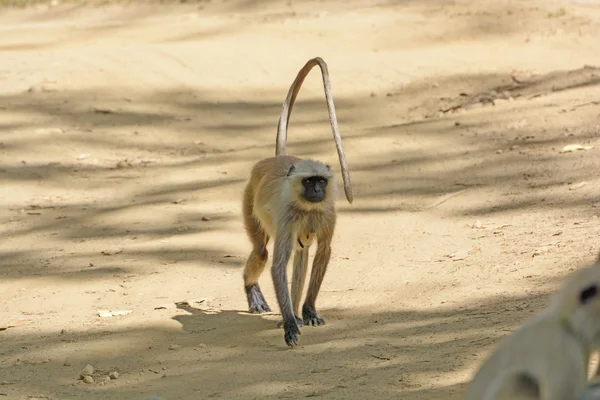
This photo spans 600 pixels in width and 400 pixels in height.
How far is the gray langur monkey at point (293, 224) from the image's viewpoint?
6.91 metres

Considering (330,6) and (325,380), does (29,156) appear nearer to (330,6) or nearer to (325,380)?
(325,380)

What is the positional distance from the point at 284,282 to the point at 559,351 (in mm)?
3552

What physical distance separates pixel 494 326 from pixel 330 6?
1461 cm

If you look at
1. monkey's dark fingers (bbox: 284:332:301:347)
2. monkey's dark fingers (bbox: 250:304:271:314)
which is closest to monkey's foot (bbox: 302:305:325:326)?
monkey's dark fingers (bbox: 284:332:301:347)

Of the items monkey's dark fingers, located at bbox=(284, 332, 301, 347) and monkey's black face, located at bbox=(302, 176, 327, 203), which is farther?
monkey's black face, located at bbox=(302, 176, 327, 203)

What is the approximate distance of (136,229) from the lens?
10.0 metres

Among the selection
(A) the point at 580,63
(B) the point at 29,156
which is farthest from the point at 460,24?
(B) the point at 29,156

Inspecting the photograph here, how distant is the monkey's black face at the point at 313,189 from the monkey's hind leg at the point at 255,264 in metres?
0.76

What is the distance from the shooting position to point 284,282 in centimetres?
691

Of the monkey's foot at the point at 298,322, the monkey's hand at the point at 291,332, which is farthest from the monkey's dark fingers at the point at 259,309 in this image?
the monkey's hand at the point at 291,332

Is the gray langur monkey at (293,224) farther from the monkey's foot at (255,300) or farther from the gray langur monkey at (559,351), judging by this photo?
the gray langur monkey at (559,351)

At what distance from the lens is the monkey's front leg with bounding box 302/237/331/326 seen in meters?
6.96

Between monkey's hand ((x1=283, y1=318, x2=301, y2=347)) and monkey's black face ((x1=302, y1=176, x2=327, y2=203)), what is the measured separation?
825 mm

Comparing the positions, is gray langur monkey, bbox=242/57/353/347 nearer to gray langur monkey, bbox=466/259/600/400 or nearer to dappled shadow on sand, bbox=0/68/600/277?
dappled shadow on sand, bbox=0/68/600/277
